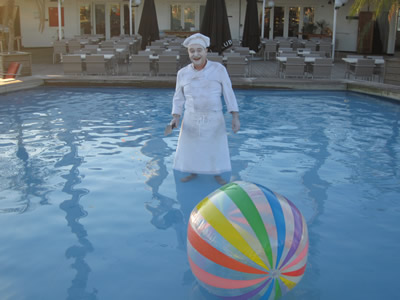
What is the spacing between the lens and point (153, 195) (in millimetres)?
5223

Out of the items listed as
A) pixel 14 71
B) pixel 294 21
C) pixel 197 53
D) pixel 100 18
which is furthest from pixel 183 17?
pixel 197 53

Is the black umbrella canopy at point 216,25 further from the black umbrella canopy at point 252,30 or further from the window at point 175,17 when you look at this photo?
the window at point 175,17

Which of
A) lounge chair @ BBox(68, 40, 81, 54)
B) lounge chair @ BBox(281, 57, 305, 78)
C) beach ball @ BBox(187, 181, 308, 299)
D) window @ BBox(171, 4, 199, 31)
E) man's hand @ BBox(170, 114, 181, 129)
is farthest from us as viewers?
window @ BBox(171, 4, 199, 31)

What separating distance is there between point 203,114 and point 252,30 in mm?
11506

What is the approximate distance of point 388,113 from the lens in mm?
9852

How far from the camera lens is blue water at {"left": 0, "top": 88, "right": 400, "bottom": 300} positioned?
349 centimetres

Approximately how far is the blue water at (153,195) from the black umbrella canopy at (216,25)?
336 centimetres

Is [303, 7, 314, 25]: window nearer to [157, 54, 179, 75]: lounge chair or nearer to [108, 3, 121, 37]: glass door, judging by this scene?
[108, 3, 121, 37]: glass door

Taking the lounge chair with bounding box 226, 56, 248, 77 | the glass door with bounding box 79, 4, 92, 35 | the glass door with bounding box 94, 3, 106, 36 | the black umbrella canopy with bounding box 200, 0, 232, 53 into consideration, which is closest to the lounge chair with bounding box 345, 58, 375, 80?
the lounge chair with bounding box 226, 56, 248, 77

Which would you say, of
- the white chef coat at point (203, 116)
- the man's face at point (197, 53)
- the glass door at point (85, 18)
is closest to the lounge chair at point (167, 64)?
the white chef coat at point (203, 116)

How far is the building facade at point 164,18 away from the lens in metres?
24.7

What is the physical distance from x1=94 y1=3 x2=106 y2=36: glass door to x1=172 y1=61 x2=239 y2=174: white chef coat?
2227 cm

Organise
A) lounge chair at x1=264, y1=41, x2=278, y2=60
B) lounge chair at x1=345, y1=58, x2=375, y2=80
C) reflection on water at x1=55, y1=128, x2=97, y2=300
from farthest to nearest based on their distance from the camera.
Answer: lounge chair at x1=264, y1=41, x2=278, y2=60 → lounge chair at x1=345, y1=58, x2=375, y2=80 → reflection on water at x1=55, y1=128, x2=97, y2=300

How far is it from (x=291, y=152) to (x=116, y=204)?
10.0 ft
